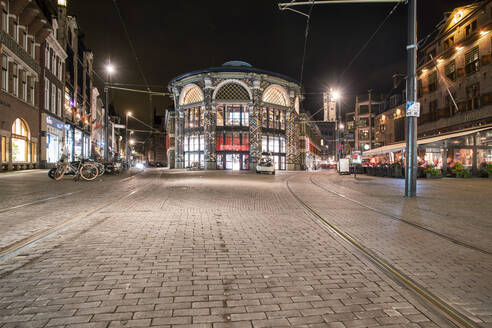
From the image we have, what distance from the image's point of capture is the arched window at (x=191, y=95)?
48156 mm

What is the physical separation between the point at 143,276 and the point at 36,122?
98.7ft

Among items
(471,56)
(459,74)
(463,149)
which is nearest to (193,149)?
(459,74)

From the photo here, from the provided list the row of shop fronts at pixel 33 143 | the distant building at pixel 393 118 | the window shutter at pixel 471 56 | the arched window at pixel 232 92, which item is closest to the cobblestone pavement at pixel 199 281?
the row of shop fronts at pixel 33 143

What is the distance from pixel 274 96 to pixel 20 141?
117 feet

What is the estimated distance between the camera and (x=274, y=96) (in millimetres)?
50094

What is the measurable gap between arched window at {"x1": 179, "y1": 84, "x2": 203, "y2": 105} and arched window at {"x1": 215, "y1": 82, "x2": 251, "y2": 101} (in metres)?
3.19

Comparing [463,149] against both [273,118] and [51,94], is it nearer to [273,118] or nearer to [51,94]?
[273,118]

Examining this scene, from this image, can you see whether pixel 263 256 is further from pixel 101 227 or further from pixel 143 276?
pixel 101 227

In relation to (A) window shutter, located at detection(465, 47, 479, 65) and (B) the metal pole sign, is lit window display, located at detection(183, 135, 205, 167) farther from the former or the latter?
(B) the metal pole sign

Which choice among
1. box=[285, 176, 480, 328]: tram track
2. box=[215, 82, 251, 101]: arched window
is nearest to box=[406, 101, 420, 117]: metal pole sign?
box=[285, 176, 480, 328]: tram track

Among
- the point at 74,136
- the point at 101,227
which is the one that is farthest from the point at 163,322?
the point at 74,136

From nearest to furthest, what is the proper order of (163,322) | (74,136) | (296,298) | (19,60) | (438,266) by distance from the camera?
(163,322), (296,298), (438,266), (19,60), (74,136)

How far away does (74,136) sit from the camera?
1572 inches

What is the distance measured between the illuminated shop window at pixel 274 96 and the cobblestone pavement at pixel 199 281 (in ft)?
146
